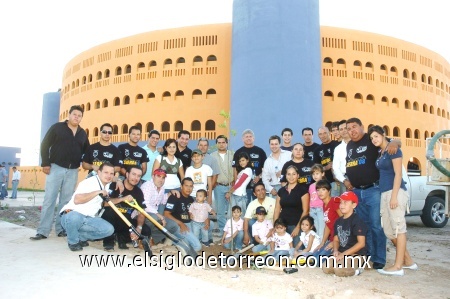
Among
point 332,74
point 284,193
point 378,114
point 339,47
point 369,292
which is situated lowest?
point 369,292

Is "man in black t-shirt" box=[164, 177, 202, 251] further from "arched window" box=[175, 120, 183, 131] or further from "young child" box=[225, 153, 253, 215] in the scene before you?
"arched window" box=[175, 120, 183, 131]

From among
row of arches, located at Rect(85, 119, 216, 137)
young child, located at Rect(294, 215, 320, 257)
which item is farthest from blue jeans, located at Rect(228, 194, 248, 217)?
row of arches, located at Rect(85, 119, 216, 137)

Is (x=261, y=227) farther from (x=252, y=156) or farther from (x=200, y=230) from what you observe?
(x=252, y=156)

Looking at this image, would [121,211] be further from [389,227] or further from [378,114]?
[378,114]

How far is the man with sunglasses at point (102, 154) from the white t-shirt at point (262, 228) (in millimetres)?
2347

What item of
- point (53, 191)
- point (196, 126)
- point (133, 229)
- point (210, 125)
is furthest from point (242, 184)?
point (196, 126)

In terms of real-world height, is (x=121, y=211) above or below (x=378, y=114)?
below

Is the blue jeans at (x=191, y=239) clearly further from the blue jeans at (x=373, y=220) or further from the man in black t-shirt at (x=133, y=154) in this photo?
the blue jeans at (x=373, y=220)

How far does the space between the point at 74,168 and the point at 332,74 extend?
20486 mm

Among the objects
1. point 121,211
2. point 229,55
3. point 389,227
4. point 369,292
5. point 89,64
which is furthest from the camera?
point 89,64

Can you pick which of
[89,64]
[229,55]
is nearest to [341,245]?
[229,55]

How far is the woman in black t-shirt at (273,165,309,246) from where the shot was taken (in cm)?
534

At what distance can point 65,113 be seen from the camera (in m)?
31.3

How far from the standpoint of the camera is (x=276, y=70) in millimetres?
17922
